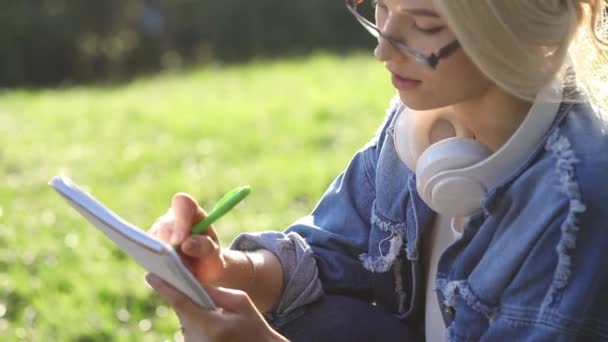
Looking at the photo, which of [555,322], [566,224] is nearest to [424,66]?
[566,224]

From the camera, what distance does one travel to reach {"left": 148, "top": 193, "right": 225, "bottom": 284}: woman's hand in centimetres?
188

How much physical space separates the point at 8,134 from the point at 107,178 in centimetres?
132

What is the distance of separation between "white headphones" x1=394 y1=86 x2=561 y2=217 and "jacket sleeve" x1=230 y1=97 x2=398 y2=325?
362mm

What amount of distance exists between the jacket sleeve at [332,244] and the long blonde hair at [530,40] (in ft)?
1.58

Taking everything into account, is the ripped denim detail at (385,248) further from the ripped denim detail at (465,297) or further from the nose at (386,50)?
the nose at (386,50)

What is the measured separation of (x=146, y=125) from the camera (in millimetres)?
6422

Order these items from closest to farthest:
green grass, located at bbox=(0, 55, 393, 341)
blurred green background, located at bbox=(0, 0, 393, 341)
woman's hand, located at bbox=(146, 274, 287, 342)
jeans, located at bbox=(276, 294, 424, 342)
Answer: woman's hand, located at bbox=(146, 274, 287, 342)
jeans, located at bbox=(276, 294, 424, 342)
green grass, located at bbox=(0, 55, 393, 341)
blurred green background, located at bbox=(0, 0, 393, 341)

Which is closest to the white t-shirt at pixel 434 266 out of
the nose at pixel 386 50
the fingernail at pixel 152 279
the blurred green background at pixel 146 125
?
the nose at pixel 386 50

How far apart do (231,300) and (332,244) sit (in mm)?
485

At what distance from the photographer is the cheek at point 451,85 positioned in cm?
178

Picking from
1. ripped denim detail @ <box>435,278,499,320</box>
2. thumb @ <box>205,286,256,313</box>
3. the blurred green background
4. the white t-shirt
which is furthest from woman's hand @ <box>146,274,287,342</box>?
the blurred green background

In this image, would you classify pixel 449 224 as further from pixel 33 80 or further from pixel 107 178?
pixel 33 80

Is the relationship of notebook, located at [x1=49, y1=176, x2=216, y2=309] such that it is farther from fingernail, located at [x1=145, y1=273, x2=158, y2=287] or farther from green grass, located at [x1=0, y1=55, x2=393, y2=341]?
green grass, located at [x1=0, y1=55, x2=393, y2=341]

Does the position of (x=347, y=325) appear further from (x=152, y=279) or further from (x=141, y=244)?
(x=141, y=244)
